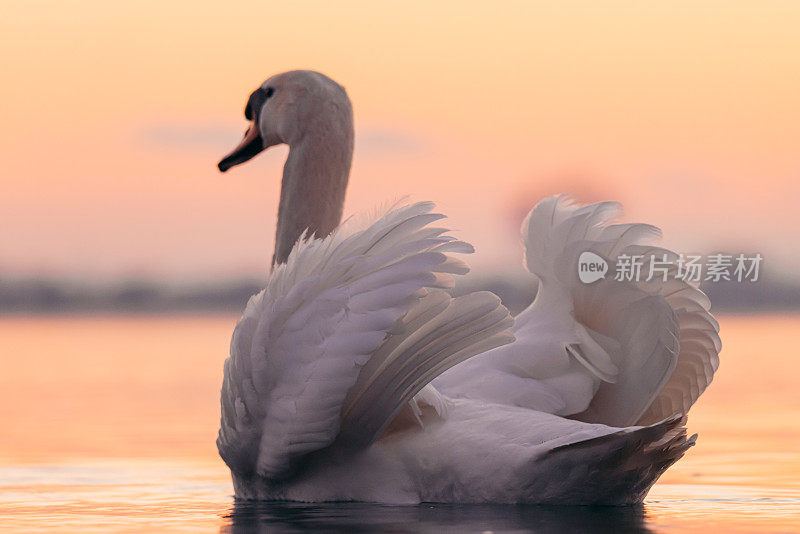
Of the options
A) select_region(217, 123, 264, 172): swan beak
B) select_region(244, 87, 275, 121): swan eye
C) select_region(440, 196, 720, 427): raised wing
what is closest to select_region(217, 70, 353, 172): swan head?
select_region(244, 87, 275, 121): swan eye

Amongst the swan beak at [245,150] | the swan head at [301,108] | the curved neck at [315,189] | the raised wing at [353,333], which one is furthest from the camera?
the swan beak at [245,150]

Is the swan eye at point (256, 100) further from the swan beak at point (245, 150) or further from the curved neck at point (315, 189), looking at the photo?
the curved neck at point (315, 189)

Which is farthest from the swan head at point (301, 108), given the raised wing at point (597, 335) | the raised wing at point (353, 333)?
the raised wing at point (353, 333)

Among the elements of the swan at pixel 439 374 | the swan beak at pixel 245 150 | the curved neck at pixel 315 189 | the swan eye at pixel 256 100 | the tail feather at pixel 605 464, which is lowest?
the tail feather at pixel 605 464

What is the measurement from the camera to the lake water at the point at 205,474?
6441mm

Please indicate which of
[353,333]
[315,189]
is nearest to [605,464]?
[353,333]

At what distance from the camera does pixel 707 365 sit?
Answer: 25.7 ft

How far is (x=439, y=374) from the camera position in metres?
6.65

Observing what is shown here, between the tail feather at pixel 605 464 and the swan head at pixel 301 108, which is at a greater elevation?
the swan head at pixel 301 108

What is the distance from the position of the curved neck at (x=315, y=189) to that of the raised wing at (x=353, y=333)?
163 cm

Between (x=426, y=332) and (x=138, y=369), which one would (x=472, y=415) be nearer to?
(x=426, y=332)

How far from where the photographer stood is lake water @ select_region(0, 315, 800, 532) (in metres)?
6.44

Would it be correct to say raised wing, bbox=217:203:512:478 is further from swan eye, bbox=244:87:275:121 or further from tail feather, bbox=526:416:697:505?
swan eye, bbox=244:87:275:121

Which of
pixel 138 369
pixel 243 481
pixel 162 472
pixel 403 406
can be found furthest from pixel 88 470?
pixel 138 369
